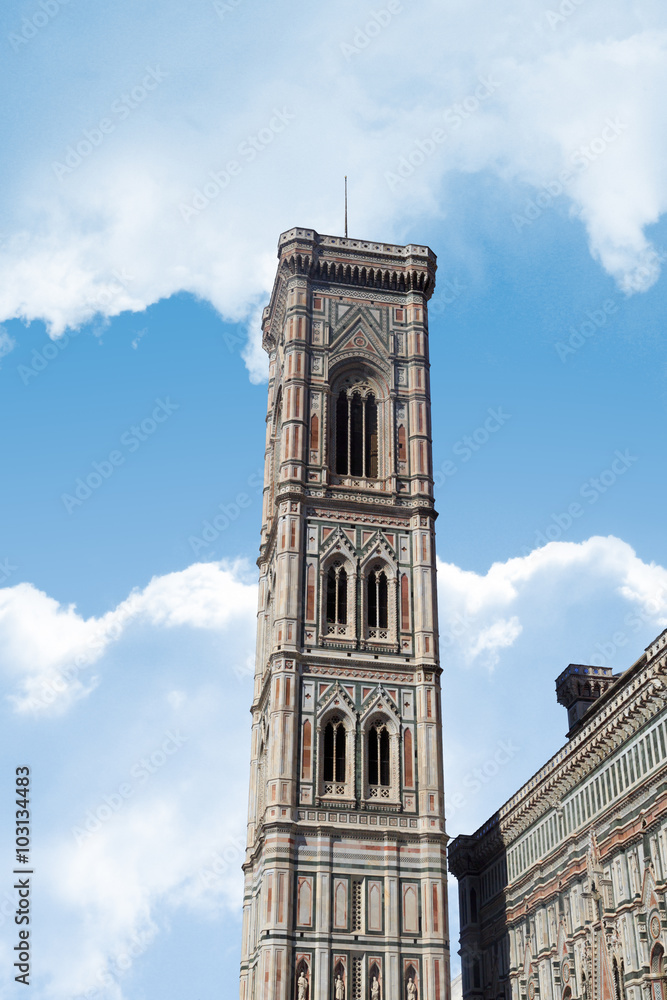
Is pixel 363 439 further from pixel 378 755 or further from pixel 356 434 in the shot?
pixel 378 755

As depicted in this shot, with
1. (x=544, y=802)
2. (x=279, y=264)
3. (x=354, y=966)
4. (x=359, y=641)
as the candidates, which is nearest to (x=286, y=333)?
(x=279, y=264)

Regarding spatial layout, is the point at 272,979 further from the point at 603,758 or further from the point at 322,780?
the point at 603,758

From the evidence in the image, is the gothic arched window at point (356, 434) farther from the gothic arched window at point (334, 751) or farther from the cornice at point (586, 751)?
the cornice at point (586, 751)

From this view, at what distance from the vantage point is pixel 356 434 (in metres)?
61.8

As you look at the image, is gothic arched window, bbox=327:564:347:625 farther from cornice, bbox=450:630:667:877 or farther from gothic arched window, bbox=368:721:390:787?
cornice, bbox=450:630:667:877

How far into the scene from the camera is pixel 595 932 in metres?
43.7

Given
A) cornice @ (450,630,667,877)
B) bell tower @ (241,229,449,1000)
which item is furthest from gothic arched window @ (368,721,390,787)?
cornice @ (450,630,667,877)

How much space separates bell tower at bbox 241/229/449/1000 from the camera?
4841 cm

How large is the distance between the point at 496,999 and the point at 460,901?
6786mm

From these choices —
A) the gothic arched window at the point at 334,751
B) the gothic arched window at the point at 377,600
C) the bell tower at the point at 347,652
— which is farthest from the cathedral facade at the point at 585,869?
the gothic arched window at the point at 377,600

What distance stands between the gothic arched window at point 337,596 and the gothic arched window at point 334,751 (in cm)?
506

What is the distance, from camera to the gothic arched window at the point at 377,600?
5625cm

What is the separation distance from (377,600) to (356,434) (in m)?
9.80

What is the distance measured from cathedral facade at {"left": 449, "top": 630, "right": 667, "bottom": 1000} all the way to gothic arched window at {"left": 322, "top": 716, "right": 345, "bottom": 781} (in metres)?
8.75
